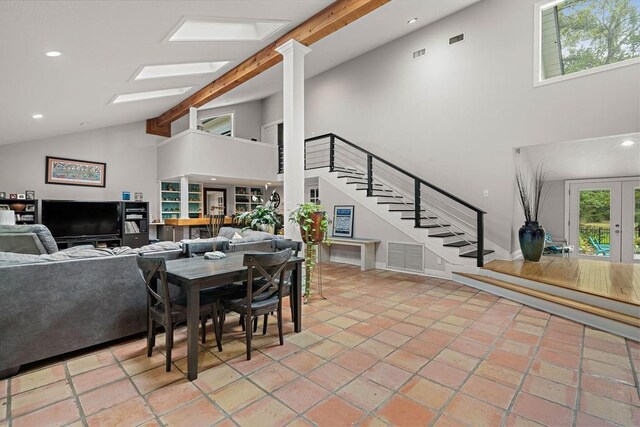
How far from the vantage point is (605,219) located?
675 cm

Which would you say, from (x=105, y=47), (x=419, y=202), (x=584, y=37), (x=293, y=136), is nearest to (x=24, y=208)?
(x=105, y=47)

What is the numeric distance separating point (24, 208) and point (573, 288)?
9.23 metres

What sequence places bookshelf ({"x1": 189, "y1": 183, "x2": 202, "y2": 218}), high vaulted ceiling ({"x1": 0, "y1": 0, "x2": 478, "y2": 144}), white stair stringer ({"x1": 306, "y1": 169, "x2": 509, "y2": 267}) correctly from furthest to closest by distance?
bookshelf ({"x1": 189, "y1": 183, "x2": 202, "y2": 218})
white stair stringer ({"x1": 306, "y1": 169, "x2": 509, "y2": 267})
high vaulted ceiling ({"x1": 0, "y1": 0, "x2": 478, "y2": 144})

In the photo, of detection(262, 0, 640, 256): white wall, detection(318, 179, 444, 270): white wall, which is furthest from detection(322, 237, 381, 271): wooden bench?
detection(262, 0, 640, 256): white wall

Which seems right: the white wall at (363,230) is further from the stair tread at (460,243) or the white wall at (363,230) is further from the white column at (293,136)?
the white column at (293,136)

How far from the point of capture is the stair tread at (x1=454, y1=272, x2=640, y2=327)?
3.08 meters

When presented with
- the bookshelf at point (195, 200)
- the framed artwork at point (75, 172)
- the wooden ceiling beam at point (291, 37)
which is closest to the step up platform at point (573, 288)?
the wooden ceiling beam at point (291, 37)

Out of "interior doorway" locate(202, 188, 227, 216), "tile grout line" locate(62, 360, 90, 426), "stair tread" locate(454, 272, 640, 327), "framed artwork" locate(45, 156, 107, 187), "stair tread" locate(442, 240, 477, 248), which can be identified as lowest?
"tile grout line" locate(62, 360, 90, 426)

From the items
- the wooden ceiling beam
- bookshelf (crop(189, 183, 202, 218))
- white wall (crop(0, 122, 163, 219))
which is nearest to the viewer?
the wooden ceiling beam

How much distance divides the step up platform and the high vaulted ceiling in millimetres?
4562

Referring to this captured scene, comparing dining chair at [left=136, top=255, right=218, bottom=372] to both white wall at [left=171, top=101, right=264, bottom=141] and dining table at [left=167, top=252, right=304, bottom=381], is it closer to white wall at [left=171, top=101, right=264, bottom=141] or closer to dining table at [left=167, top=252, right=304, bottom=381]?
dining table at [left=167, top=252, right=304, bottom=381]

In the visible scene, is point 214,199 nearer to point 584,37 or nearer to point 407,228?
point 407,228

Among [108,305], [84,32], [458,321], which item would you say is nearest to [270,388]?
[108,305]

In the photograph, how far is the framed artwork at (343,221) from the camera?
6.71m
